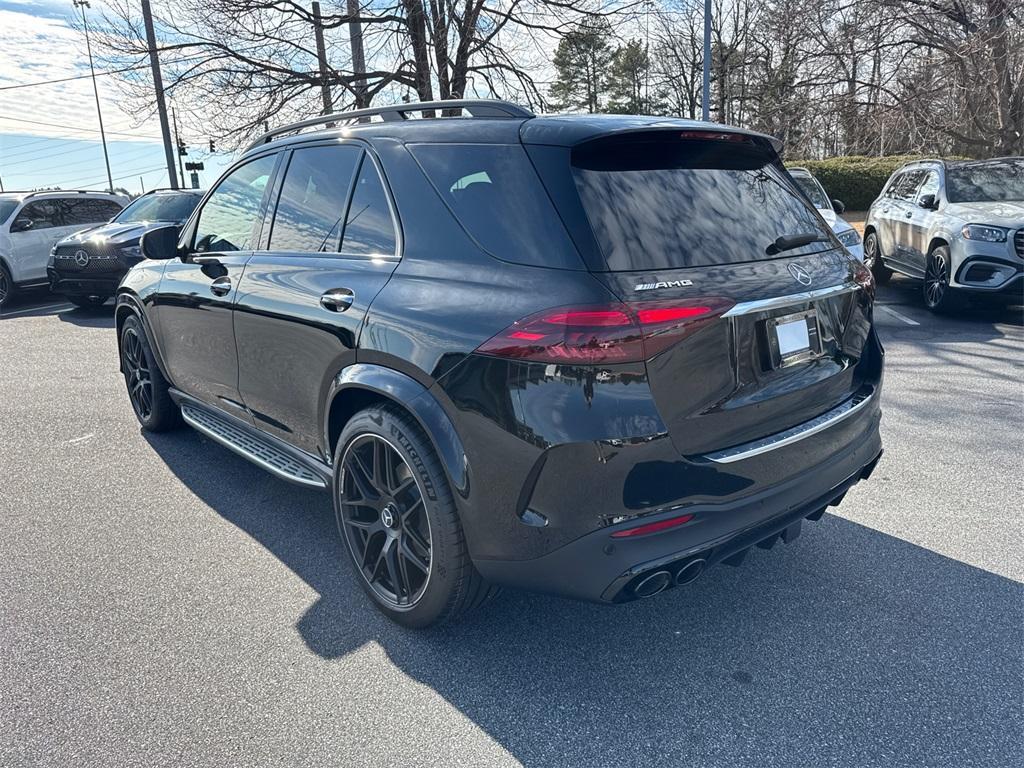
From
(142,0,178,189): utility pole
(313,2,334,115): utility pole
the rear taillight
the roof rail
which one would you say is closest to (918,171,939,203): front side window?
the roof rail

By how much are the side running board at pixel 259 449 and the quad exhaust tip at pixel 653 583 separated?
150 centimetres

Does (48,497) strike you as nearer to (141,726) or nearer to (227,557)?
(227,557)

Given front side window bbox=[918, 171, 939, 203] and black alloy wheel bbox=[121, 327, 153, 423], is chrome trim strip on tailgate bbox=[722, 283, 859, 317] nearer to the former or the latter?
black alloy wheel bbox=[121, 327, 153, 423]

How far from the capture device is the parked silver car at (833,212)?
28.8ft

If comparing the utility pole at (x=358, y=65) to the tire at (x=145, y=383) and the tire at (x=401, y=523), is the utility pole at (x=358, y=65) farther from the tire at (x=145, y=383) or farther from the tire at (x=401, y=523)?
the tire at (x=401, y=523)

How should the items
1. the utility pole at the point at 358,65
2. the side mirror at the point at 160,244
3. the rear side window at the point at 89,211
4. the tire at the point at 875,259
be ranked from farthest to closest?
the utility pole at the point at 358,65
the rear side window at the point at 89,211
the tire at the point at 875,259
the side mirror at the point at 160,244

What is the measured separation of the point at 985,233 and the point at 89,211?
13303 mm

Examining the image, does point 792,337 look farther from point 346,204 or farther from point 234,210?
point 234,210

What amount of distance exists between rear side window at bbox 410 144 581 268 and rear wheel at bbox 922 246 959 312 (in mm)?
7739

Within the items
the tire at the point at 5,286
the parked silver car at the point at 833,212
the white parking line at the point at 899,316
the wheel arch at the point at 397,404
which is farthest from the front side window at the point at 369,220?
the tire at the point at 5,286

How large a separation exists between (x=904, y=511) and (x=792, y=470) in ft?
5.23

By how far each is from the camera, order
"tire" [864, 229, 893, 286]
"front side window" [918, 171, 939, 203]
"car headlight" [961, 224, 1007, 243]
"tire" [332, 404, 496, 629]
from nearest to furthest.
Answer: "tire" [332, 404, 496, 629]
"car headlight" [961, 224, 1007, 243]
"front side window" [918, 171, 939, 203]
"tire" [864, 229, 893, 286]

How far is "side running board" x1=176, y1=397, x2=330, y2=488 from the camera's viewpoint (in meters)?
3.25

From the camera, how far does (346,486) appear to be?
296cm
